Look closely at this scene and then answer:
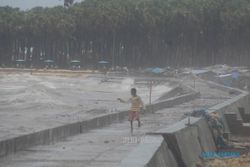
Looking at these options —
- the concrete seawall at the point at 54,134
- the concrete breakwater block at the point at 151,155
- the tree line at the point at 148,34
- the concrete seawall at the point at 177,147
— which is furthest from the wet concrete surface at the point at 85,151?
the tree line at the point at 148,34

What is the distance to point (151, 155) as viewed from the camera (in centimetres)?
930

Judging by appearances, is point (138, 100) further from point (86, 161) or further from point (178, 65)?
point (178, 65)

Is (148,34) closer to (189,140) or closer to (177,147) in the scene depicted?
(189,140)

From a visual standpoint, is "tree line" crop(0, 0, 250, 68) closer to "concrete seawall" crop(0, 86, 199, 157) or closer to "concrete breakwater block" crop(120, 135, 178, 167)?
"concrete seawall" crop(0, 86, 199, 157)

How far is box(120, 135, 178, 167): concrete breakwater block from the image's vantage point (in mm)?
8727

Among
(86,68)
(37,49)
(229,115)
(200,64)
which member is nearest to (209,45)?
(200,64)

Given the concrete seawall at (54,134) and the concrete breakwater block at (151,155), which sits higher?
the concrete breakwater block at (151,155)

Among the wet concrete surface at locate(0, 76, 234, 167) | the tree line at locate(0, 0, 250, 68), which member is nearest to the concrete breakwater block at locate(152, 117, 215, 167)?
the wet concrete surface at locate(0, 76, 234, 167)

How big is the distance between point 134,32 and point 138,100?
84256 millimetres

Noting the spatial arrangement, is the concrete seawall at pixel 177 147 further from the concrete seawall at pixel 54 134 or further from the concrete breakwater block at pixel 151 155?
the concrete seawall at pixel 54 134

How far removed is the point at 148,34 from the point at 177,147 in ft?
294

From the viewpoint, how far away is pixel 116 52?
102 meters

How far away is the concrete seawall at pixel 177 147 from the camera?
9320 millimetres

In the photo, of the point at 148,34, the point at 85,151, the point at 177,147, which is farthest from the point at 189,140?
the point at 148,34
